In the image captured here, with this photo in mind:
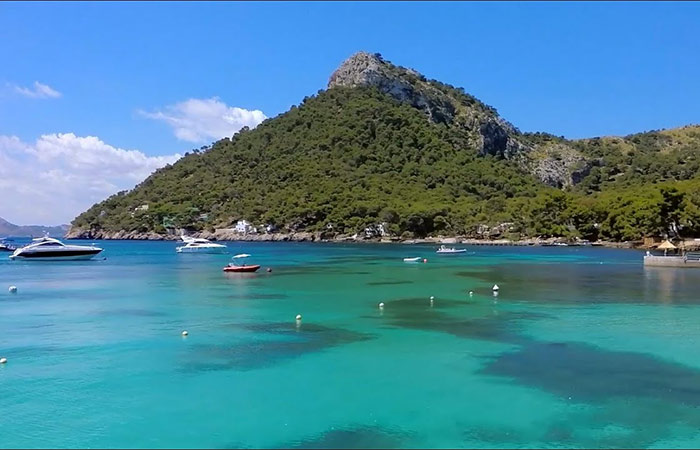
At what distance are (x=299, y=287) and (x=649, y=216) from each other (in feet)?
285

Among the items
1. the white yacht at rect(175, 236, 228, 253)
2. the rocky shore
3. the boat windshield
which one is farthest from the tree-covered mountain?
the boat windshield

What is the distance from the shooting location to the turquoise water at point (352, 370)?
1406 centimetres

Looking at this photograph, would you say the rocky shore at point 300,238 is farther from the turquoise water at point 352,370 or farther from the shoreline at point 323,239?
the turquoise water at point 352,370

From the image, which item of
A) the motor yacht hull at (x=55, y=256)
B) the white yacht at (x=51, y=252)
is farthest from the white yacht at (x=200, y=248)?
the white yacht at (x=51, y=252)

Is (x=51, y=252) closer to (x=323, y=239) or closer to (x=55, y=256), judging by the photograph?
(x=55, y=256)

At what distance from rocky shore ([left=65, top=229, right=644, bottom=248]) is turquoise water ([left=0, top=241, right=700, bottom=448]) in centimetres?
9171

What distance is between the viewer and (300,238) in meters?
152

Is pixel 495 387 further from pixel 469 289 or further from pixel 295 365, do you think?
pixel 469 289

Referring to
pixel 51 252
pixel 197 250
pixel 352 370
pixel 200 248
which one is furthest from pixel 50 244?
pixel 352 370

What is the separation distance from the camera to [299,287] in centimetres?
4516

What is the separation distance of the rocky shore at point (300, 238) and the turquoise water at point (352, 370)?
91713 millimetres

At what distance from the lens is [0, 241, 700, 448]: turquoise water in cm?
1406

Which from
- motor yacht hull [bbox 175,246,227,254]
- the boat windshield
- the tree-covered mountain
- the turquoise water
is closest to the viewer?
the turquoise water

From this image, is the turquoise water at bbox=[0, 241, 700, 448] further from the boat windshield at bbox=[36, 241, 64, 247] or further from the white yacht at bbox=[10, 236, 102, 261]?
the boat windshield at bbox=[36, 241, 64, 247]
